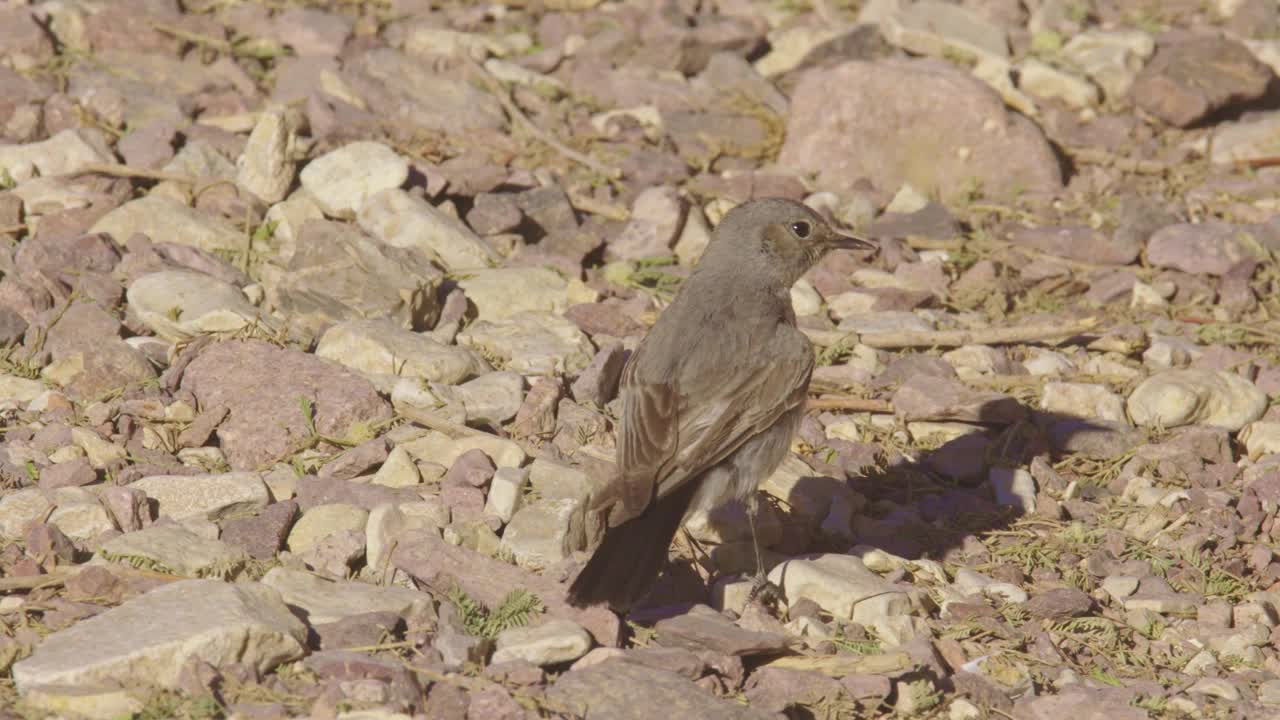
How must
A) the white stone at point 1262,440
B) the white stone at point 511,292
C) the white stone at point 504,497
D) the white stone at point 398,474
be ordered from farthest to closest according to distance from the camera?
the white stone at point 511,292 < the white stone at point 1262,440 < the white stone at point 398,474 < the white stone at point 504,497

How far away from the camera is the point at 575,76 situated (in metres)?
9.62

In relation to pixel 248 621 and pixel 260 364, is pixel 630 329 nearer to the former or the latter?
pixel 260 364

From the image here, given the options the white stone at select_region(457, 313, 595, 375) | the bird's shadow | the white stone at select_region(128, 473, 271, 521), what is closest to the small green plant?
the bird's shadow

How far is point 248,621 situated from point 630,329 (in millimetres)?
3158

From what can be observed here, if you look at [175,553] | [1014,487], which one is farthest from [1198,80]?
[175,553]

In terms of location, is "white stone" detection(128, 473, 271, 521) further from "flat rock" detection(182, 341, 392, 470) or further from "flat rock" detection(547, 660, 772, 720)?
"flat rock" detection(547, 660, 772, 720)

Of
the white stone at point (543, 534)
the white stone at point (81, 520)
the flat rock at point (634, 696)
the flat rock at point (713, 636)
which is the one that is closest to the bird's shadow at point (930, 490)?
the white stone at point (543, 534)

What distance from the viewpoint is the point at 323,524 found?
5.49 meters

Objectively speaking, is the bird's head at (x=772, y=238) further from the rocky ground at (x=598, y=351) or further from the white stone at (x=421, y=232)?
the white stone at (x=421, y=232)

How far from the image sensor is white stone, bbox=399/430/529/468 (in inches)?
238

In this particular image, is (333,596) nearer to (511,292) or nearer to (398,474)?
(398,474)

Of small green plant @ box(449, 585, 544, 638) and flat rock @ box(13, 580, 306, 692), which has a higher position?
flat rock @ box(13, 580, 306, 692)

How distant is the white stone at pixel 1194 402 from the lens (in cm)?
691

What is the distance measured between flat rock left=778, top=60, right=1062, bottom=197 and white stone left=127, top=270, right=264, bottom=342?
3571 millimetres
